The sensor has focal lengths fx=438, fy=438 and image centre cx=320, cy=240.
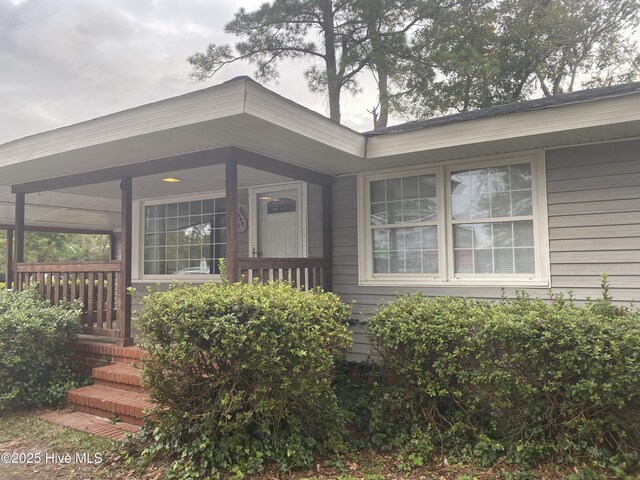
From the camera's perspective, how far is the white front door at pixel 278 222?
586 cm

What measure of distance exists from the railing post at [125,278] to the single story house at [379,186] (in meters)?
0.02

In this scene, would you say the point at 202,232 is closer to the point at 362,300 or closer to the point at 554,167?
the point at 362,300

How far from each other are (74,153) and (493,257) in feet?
14.5

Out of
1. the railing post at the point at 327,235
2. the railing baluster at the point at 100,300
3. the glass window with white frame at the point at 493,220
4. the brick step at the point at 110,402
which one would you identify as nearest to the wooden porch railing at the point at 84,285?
the railing baluster at the point at 100,300

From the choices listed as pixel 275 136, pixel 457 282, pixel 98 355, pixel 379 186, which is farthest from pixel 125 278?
pixel 457 282

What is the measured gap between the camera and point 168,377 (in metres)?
3.12

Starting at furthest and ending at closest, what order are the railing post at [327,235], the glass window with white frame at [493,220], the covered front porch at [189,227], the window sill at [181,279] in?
the window sill at [181,279] → the railing post at [327,235] → the covered front porch at [189,227] → the glass window with white frame at [493,220]

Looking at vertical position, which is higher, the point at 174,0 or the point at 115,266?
the point at 174,0

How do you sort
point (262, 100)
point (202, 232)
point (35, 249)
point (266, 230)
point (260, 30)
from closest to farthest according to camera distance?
point (262, 100) → point (266, 230) → point (202, 232) → point (260, 30) → point (35, 249)

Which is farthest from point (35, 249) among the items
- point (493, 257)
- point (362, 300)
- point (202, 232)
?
point (493, 257)

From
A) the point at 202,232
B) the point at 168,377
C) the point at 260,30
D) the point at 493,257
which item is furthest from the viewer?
the point at 260,30

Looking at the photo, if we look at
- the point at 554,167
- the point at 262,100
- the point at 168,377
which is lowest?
the point at 168,377

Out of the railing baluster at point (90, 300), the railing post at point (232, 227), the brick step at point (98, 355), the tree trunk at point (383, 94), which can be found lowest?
the brick step at point (98, 355)

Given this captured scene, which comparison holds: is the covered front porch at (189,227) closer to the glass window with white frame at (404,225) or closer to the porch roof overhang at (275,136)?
the porch roof overhang at (275,136)
